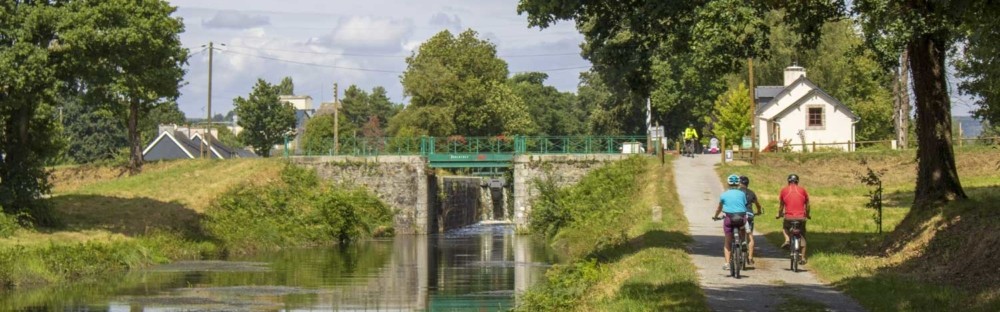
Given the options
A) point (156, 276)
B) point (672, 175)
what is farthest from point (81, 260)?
point (672, 175)

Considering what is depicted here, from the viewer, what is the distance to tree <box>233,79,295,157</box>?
11000cm

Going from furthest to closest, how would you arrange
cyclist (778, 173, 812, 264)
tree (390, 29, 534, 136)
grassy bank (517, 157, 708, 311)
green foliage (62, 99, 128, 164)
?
green foliage (62, 99, 128, 164), tree (390, 29, 534, 136), cyclist (778, 173, 812, 264), grassy bank (517, 157, 708, 311)

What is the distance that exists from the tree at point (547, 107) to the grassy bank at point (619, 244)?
88.3 m

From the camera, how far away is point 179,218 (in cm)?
4775

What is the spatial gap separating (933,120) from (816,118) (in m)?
46.6

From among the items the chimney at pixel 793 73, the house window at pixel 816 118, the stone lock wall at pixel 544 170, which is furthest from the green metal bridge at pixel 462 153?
the chimney at pixel 793 73

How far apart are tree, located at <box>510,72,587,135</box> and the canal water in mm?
100279

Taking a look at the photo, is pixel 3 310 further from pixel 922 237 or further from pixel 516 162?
pixel 516 162

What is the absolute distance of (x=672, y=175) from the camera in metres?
55.2

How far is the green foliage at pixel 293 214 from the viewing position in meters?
49.8

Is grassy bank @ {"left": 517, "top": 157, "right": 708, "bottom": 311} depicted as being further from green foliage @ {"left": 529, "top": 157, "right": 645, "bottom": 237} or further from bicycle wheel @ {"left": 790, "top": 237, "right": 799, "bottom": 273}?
bicycle wheel @ {"left": 790, "top": 237, "right": 799, "bottom": 273}

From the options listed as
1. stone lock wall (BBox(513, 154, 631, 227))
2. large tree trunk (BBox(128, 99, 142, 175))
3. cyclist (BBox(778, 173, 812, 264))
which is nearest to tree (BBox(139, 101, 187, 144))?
large tree trunk (BBox(128, 99, 142, 175))

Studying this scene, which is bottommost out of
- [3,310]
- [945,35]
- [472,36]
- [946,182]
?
[3,310]

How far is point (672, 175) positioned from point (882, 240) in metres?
28.5
